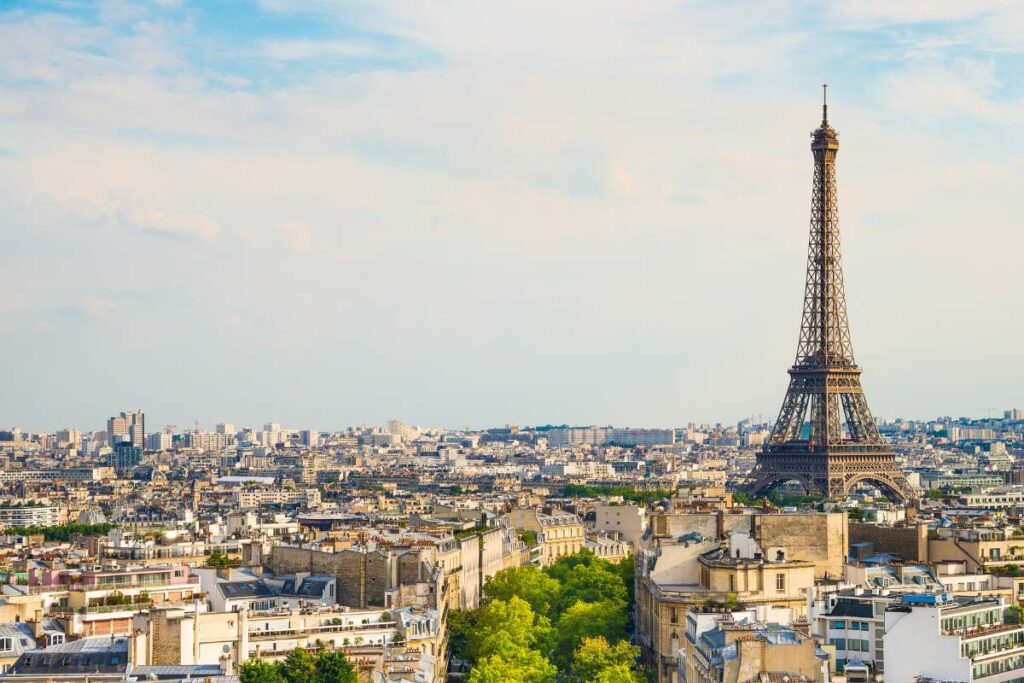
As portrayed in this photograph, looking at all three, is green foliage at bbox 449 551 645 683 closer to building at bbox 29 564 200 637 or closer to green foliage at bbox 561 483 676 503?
building at bbox 29 564 200 637

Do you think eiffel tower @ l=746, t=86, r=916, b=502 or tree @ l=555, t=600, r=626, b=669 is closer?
tree @ l=555, t=600, r=626, b=669

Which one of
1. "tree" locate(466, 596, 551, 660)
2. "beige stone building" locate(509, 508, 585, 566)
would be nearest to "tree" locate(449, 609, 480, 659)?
"tree" locate(466, 596, 551, 660)

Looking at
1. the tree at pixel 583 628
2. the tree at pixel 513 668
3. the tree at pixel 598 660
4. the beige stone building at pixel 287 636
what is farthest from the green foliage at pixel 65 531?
the tree at pixel 598 660

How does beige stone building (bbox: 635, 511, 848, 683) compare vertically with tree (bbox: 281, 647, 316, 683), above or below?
above

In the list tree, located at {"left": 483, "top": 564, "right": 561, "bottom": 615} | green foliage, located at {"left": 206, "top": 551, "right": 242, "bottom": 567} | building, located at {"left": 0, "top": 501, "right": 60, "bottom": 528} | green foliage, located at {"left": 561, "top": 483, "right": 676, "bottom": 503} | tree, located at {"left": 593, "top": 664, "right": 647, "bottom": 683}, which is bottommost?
tree, located at {"left": 593, "top": 664, "right": 647, "bottom": 683}

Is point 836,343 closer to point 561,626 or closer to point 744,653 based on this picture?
point 561,626

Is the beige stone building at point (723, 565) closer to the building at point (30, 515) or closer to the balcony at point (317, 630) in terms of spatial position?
the balcony at point (317, 630)

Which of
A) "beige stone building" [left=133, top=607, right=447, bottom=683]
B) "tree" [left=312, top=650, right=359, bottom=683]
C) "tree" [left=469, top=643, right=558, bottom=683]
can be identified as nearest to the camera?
"tree" [left=312, top=650, right=359, bottom=683]
